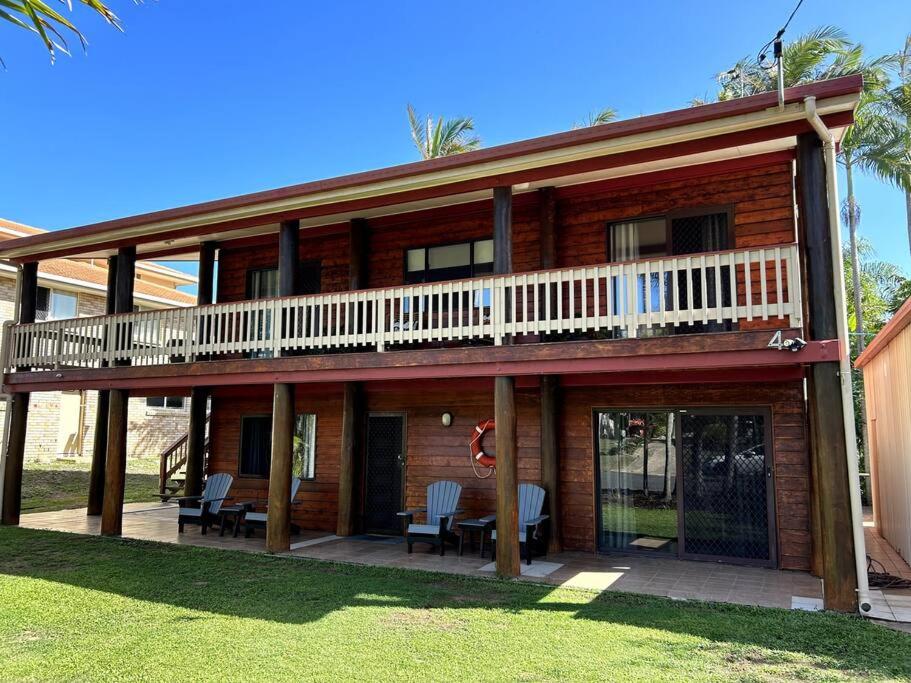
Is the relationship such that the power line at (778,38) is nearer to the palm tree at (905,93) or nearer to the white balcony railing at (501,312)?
the white balcony railing at (501,312)

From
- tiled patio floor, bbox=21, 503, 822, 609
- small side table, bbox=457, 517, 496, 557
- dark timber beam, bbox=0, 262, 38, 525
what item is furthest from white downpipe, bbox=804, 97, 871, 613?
dark timber beam, bbox=0, 262, 38, 525

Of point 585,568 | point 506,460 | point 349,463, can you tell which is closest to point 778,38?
point 506,460

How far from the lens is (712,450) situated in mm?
8961

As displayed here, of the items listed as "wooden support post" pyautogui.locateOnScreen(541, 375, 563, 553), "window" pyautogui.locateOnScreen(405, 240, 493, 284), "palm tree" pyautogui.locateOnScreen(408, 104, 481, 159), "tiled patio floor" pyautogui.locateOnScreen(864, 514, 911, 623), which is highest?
"palm tree" pyautogui.locateOnScreen(408, 104, 481, 159)

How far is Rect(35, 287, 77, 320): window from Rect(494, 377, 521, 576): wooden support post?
1725 centimetres

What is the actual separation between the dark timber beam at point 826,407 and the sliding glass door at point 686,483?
2.17 meters

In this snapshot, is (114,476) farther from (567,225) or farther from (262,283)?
(567,225)

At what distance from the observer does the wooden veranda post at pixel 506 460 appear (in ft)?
25.9

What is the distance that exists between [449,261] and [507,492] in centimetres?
444

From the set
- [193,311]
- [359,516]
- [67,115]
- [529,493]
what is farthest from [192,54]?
[529,493]

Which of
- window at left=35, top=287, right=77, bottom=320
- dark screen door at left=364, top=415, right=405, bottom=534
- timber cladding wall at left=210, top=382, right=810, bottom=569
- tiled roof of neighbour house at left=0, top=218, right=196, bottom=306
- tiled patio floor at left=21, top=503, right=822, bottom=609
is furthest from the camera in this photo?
tiled roof of neighbour house at left=0, top=218, right=196, bottom=306

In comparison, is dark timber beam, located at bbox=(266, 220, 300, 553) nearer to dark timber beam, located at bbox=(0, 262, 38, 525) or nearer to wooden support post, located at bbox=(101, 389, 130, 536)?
wooden support post, located at bbox=(101, 389, 130, 536)

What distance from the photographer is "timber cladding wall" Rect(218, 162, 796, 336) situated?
8828 millimetres

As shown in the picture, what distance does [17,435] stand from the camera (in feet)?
38.8
